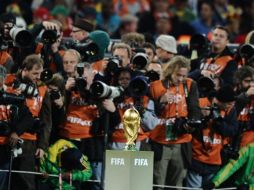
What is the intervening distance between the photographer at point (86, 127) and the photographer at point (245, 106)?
1743 millimetres

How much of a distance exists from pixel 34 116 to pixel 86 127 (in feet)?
2.47

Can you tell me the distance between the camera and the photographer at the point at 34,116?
15805mm

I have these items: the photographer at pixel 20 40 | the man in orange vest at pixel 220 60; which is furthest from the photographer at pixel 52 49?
the man in orange vest at pixel 220 60

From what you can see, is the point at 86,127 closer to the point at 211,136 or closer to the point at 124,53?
the point at 124,53

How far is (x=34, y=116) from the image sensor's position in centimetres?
1592

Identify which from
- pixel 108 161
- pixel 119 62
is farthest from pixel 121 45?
pixel 108 161

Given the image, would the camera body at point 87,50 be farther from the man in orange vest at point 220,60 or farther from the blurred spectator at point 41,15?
the blurred spectator at point 41,15

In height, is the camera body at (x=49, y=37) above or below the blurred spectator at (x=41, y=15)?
below

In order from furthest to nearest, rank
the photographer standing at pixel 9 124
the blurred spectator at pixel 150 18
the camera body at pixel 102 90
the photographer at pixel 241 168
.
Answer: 1. the blurred spectator at pixel 150 18
2. the photographer at pixel 241 168
3. the photographer standing at pixel 9 124
4. the camera body at pixel 102 90

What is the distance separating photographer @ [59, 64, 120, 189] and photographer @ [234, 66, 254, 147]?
1.74 metres

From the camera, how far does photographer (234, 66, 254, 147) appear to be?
16.7m

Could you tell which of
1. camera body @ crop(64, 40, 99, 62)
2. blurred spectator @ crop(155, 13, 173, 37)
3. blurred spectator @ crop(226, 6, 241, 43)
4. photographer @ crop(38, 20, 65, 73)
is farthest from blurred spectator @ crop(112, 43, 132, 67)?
blurred spectator @ crop(226, 6, 241, 43)

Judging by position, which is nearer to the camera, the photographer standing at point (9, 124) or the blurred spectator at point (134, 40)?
the photographer standing at point (9, 124)

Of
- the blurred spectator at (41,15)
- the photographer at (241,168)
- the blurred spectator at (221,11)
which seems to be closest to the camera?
the photographer at (241,168)
